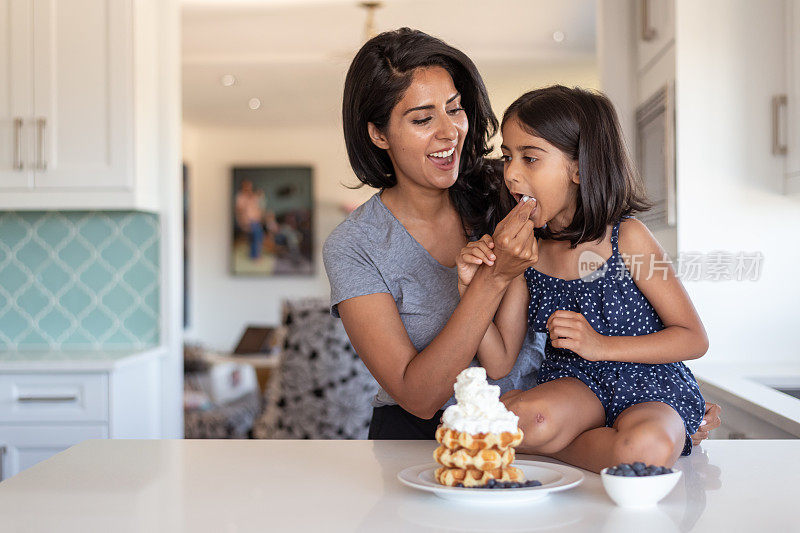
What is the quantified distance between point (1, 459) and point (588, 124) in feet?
7.72

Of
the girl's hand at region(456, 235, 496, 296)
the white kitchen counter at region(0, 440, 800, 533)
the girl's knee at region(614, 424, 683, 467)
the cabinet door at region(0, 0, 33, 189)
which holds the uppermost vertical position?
the cabinet door at region(0, 0, 33, 189)

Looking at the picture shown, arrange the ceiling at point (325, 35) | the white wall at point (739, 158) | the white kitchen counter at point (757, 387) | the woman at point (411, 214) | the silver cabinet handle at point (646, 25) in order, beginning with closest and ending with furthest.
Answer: the woman at point (411, 214), the white kitchen counter at point (757, 387), the white wall at point (739, 158), the silver cabinet handle at point (646, 25), the ceiling at point (325, 35)

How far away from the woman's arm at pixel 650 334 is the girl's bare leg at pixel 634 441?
105 mm

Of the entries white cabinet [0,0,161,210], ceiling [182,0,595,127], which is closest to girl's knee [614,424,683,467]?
white cabinet [0,0,161,210]

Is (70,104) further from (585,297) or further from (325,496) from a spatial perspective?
(325,496)

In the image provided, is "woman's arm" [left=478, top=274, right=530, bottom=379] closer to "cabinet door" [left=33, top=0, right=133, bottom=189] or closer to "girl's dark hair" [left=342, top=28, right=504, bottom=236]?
"girl's dark hair" [left=342, top=28, right=504, bottom=236]

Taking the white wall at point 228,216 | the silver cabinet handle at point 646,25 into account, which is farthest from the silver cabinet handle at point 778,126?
the white wall at point 228,216

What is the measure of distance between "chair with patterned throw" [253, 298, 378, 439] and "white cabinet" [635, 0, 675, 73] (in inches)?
61.8

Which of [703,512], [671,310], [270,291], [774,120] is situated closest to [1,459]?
[671,310]

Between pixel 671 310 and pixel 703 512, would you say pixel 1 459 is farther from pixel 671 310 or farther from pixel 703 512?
pixel 703 512

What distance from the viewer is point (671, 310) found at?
1.38 m

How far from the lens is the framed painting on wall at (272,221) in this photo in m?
9.33

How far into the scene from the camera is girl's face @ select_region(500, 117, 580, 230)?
150cm

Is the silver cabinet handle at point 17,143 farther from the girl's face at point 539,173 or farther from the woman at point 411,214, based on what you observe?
the girl's face at point 539,173
